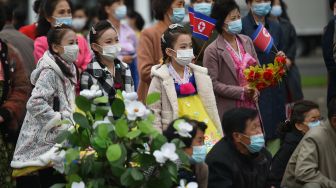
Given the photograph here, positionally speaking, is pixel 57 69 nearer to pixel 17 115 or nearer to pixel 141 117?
pixel 17 115

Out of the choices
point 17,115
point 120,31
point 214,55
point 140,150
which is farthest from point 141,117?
point 120,31

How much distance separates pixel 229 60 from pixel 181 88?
3.44ft

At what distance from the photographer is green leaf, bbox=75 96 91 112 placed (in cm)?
708

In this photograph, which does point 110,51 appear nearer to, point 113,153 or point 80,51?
point 80,51

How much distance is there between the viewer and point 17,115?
8.91 metres

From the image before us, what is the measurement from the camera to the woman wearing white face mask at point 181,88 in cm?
869

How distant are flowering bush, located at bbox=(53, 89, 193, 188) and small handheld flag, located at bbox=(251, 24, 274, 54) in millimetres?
3450

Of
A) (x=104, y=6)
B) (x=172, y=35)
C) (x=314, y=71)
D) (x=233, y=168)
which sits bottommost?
(x=314, y=71)

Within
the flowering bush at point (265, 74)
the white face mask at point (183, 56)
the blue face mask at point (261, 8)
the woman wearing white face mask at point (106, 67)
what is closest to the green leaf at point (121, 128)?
the woman wearing white face mask at point (106, 67)

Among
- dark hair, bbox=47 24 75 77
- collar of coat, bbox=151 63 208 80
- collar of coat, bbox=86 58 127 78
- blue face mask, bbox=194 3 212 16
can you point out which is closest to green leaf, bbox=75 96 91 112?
dark hair, bbox=47 24 75 77

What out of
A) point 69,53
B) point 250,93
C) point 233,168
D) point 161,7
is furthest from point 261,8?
point 233,168

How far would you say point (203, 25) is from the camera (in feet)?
32.5

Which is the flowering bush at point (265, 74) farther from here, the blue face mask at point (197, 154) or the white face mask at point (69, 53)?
the blue face mask at point (197, 154)

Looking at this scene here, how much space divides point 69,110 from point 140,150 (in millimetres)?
1646
